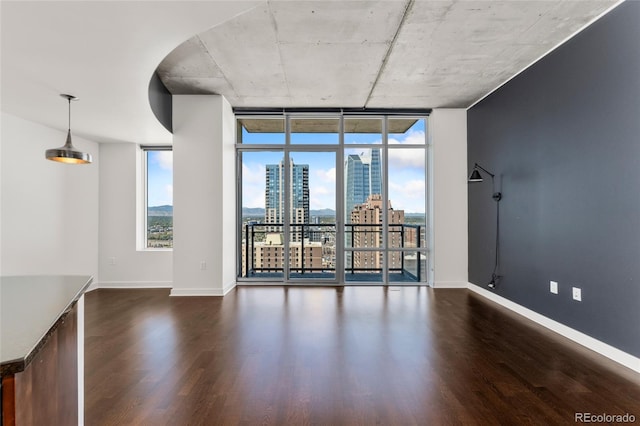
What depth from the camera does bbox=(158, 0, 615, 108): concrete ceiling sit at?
2.86m

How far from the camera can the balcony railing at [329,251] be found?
570 centimetres

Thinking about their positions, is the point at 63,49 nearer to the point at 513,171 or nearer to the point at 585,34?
the point at 585,34

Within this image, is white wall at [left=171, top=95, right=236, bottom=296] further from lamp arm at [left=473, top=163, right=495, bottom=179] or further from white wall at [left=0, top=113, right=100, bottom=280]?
lamp arm at [left=473, top=163, right=495, bottom=179]

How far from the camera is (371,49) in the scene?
350 cm

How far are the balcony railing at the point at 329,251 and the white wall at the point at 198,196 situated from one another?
2.93ft

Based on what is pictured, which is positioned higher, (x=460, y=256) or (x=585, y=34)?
(x=585, y=34)

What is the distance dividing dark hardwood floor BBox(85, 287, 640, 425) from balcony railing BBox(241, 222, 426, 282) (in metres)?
1.53

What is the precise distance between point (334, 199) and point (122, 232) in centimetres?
372

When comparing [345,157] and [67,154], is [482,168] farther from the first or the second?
[67,154]

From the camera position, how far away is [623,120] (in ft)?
8.73

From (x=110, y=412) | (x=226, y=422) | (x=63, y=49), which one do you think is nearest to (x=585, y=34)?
(x=226, y=422)

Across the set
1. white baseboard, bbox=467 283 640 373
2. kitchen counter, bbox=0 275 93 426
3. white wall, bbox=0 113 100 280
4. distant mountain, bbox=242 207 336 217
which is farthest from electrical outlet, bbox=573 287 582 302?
white wall, bbox=0 113 100 280

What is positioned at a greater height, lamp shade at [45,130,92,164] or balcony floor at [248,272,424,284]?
lamp shade at [45,130,92,164]

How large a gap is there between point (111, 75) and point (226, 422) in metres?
3.15
